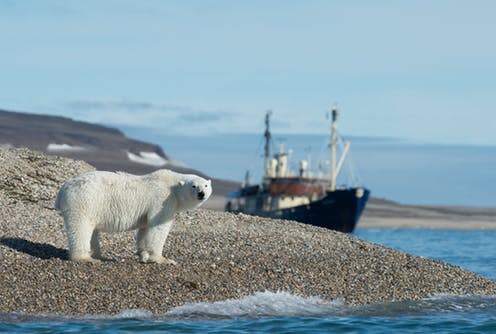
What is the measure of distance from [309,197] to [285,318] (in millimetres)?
58960

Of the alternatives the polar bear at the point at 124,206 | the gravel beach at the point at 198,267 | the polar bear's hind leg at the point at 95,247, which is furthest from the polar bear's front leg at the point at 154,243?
the polar bear's hind leg at the point at 95,247

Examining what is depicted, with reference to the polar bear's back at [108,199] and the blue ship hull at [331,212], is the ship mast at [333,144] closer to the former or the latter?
the blue ship hull at [331,212]

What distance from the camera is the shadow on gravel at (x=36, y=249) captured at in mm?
19089

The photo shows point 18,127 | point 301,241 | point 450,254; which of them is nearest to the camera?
point 301,241

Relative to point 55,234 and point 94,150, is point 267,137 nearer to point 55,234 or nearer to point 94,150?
point 94,150

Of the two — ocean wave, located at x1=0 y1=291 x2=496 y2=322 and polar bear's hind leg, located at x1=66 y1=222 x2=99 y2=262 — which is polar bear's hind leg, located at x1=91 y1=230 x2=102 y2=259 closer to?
polar bear's hind leg, located at x1=66 y1=222 x2=99 y2=262

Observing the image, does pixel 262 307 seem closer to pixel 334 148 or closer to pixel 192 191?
pixel 192 191

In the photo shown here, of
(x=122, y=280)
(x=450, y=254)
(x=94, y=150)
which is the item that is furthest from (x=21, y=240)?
(x=94, y=150)

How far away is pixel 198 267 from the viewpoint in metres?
18.8

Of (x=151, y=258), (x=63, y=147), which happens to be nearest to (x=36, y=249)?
(x=151, y=258)

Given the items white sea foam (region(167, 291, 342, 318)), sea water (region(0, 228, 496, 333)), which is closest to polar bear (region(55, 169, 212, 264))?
white sea foam (region(167, 291, 342, 318))

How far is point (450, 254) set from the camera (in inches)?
1569

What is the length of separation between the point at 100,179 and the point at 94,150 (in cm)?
11102

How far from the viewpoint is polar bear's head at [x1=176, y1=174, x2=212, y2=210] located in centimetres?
1858
